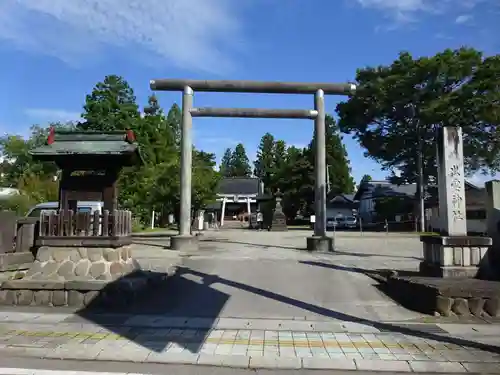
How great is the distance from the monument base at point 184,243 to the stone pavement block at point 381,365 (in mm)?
11732

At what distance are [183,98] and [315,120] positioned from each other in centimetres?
552

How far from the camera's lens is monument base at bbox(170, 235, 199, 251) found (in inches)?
648

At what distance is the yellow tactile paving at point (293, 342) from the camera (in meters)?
5.80

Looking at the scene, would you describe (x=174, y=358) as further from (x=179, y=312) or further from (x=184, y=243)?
(x=184, y=243)

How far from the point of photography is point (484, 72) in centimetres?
3017

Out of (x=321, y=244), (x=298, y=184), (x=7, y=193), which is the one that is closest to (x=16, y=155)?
(x=7, y=193)

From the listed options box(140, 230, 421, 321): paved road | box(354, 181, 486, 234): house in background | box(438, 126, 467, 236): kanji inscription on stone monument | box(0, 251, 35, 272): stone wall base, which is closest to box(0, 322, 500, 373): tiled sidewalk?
box(140, 230, 421, 321): paved road

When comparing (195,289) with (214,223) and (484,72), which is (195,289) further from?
(214,223)

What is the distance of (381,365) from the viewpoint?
16.8 feet

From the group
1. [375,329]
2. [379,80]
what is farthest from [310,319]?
[379,80]

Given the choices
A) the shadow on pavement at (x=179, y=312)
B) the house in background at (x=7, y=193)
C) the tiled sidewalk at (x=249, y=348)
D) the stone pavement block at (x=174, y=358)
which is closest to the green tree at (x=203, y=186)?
the house in background at (x=7, y=193)

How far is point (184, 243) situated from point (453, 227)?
10141mm

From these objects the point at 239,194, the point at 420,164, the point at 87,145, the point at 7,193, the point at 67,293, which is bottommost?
the point at 67,293

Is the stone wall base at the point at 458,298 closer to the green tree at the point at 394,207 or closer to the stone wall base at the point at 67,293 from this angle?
the stone wall base at the point at 67,293
